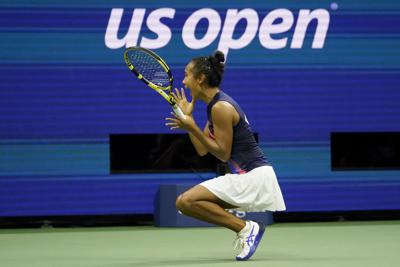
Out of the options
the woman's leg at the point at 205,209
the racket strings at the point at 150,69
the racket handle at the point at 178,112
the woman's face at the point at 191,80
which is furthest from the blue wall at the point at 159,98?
the racket handle at the point at 178,112

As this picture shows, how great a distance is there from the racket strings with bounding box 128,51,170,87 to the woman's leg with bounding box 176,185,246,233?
1.02 m

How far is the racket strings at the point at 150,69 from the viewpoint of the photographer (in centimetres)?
724

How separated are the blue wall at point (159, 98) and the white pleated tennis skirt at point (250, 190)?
141 inches

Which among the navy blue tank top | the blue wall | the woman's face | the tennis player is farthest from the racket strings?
the blue wall

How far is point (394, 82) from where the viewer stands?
10625 millimetres

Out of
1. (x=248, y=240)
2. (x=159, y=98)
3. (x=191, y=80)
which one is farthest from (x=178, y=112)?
(x=159, y=98)

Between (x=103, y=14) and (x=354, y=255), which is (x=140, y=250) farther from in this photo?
(x=103, y=14)

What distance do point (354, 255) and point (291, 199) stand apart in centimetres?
336

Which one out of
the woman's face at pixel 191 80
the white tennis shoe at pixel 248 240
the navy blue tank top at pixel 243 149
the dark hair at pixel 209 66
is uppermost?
the dark hair at pixel 209 66

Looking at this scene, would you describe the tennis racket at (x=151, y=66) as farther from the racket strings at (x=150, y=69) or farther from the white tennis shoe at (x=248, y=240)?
the white tennis shoe at (x=248, y=240)

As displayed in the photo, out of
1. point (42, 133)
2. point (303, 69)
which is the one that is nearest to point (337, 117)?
point (303, 69)

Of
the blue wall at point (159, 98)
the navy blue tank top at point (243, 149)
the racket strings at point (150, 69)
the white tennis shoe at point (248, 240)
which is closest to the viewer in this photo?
the white tennis shoe at point (248, 240)

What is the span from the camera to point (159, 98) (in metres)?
10.2

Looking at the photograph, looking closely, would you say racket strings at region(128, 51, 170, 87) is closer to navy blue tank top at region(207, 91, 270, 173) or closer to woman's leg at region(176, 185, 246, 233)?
navy blue tank top at region(207, 91, 270, 173)
